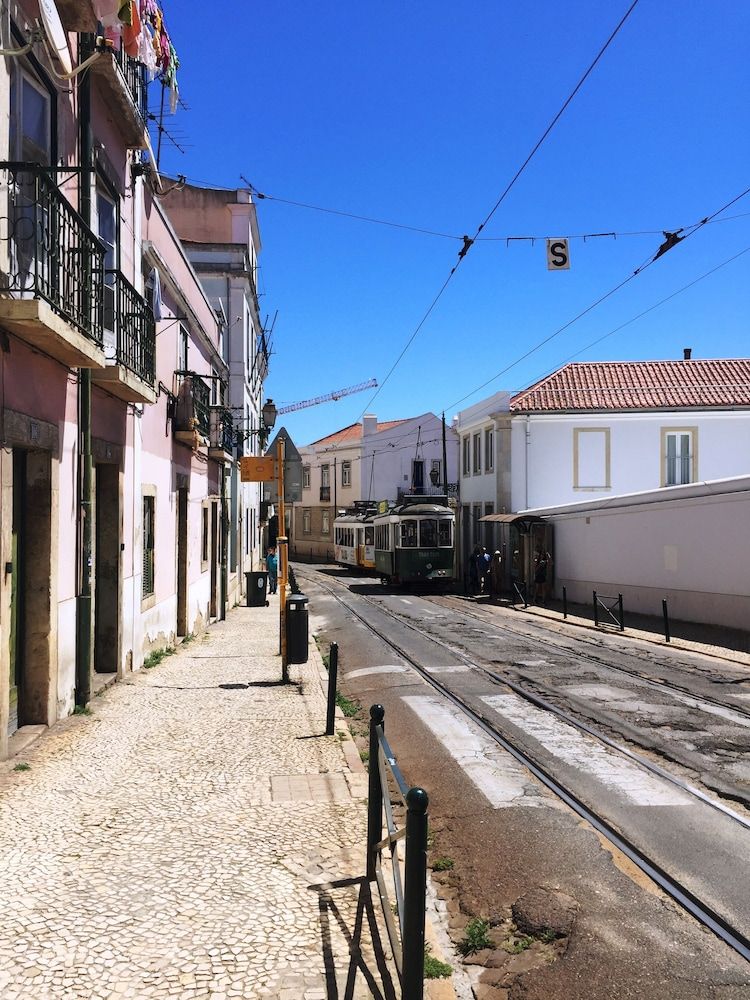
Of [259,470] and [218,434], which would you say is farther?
[218,434]

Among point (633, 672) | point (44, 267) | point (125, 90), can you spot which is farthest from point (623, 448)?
point (44, 267)

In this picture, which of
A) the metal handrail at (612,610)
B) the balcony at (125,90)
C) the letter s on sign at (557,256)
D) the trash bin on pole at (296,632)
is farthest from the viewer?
the metal handrail at (612,610)

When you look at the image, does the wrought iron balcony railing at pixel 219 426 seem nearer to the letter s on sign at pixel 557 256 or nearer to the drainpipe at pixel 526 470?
the letter s on sign at pixel 557 256

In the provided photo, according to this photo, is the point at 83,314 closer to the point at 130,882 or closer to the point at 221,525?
the point at 130,882

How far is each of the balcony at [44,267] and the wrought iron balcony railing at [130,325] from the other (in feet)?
3.90

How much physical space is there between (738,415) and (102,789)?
30.1 meters

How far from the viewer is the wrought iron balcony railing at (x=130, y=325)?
29.7 ft

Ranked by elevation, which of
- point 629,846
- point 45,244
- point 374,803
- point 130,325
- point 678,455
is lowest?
point 629,846

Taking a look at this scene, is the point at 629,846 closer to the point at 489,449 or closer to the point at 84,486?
the point at 84,486

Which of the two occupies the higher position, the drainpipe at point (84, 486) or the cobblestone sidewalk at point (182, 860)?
the drainpipe at point (84, 486)

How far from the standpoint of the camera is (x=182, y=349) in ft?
49.9

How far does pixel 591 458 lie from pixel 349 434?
112 ft

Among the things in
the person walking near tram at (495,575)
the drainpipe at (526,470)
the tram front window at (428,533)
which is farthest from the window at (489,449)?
the person walking near tram at (495,575)

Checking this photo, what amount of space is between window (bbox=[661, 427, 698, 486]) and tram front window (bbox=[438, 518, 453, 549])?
844 centimetres
